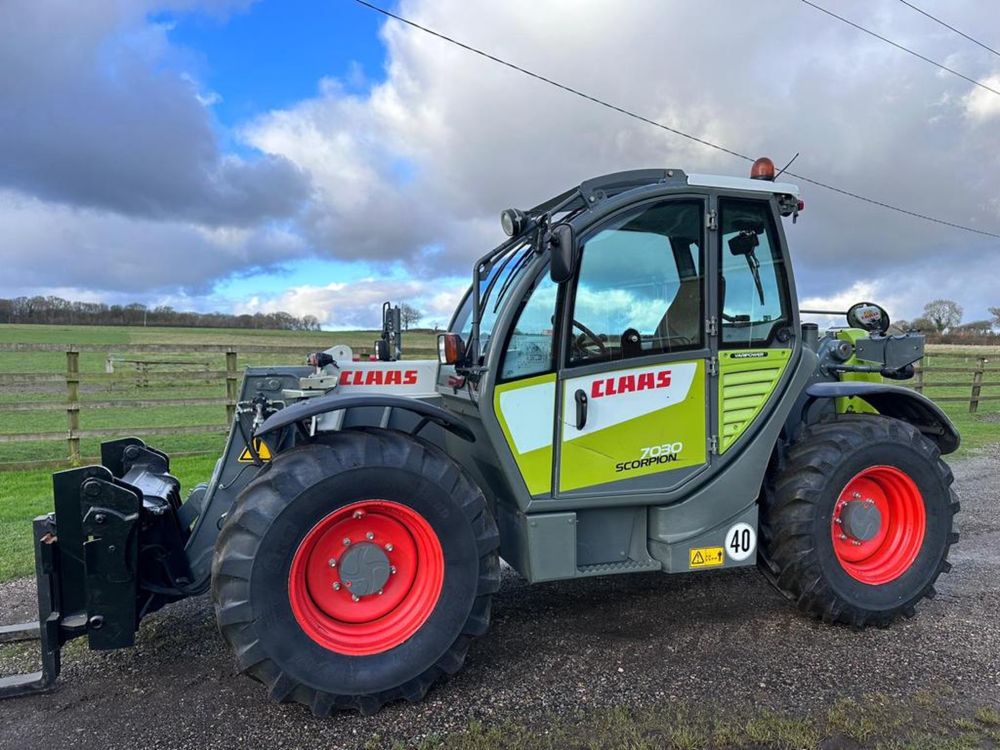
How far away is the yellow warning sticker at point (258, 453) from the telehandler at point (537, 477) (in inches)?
0.9

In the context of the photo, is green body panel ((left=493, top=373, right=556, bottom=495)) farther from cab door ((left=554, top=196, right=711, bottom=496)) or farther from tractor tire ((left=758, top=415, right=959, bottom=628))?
tractor tire ((left=758, top=415, right=959, bottom=628))

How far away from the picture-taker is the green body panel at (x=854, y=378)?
190 inches

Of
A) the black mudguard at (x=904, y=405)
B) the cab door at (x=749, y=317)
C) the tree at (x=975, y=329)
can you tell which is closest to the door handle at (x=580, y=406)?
the cab door at (x=749, y=317)

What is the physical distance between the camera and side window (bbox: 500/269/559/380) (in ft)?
11.6

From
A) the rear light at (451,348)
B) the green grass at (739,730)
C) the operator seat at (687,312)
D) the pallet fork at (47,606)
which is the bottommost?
the green grass at (739,730)

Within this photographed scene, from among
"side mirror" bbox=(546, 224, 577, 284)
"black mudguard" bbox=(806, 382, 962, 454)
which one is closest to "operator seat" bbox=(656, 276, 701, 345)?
"side mirror" bbox=(546, 224, 577, 284)

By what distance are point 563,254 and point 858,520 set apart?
2.50 m

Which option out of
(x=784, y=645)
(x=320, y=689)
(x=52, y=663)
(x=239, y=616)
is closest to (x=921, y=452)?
(x=784, y=645)

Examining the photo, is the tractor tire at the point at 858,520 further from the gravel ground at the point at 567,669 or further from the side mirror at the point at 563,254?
the side mirror at the point at 563,254

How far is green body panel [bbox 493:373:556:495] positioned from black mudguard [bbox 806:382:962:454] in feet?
5.88

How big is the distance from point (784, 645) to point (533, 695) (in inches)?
60.4

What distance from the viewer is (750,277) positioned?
401cm

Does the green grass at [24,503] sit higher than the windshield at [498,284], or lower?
lower

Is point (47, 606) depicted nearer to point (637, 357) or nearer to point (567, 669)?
point (567, 669)
